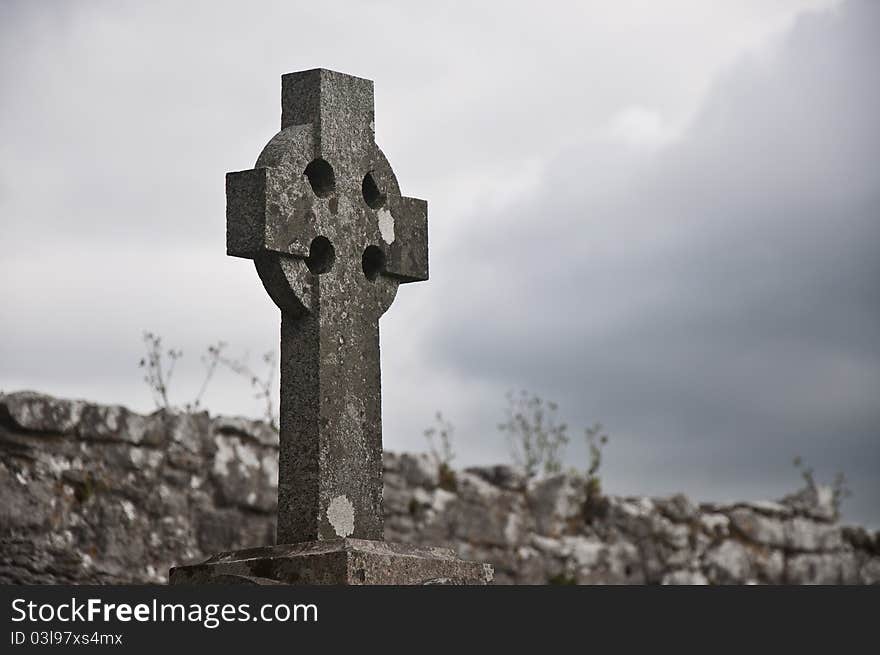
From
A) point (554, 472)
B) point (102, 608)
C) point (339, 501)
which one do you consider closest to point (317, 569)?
point (339, 501)

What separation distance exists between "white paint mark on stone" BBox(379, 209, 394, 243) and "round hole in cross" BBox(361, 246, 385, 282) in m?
0.06

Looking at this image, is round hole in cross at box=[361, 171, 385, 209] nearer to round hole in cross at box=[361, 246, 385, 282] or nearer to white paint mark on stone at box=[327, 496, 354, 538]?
round hole in cross at box=[361, 246, 385, 282]

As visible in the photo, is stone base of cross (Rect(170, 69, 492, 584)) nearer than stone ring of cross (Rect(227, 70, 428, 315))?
Yes

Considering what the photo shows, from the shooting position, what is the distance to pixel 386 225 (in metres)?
5.69

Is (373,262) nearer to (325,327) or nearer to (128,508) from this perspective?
(325,327)

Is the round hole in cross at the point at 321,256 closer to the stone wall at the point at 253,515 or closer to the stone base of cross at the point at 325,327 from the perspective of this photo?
the stone base of cross at the point at 325,327

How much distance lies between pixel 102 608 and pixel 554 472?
17.2 feet

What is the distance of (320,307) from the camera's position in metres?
5.23

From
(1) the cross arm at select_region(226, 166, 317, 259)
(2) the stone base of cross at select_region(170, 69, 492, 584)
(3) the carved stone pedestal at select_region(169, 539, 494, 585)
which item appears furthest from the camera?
(1) the cross arm at select_region(226, 166, 317, 259)

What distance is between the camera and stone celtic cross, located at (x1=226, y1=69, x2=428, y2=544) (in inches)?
202

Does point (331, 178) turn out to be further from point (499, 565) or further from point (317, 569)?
point (499, 565)

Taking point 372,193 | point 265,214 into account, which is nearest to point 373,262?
point 372,193

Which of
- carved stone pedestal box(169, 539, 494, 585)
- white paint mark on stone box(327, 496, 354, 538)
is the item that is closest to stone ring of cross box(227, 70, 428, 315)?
white paint mark on stone box(327, 496, 354, 538)

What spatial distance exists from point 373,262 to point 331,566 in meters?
1.39
